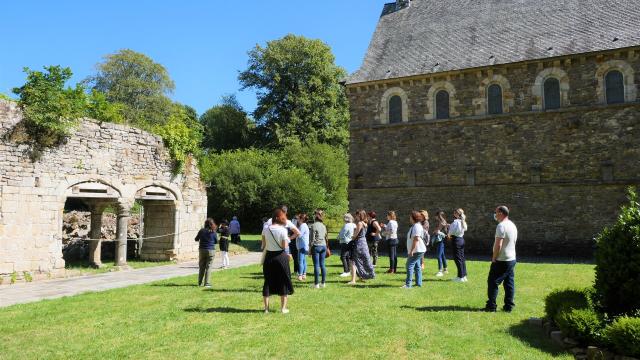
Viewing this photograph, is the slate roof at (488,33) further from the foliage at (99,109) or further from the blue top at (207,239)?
the blue top at (207,239)

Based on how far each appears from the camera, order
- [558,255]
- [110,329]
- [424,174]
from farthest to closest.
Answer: [424,174]
[558,255]
[110,329]

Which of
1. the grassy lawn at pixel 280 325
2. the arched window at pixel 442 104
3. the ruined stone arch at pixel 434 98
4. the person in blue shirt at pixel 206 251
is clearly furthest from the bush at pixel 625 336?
the arched window at pixel 442 104

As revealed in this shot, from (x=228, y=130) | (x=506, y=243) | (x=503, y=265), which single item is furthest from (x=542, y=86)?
(x=228, y=130)

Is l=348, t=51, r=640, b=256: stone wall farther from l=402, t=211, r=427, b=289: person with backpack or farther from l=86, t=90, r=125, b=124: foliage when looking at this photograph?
l=402, t=211, r=427, b=289: person with backpack

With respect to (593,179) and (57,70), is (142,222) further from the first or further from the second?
(593,179)

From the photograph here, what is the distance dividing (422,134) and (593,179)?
730 cm

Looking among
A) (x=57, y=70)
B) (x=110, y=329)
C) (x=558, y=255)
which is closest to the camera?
(x=110, y=329)

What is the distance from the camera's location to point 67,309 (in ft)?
29.5

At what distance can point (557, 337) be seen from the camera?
21.8 ft

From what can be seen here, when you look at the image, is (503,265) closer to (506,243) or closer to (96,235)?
(506,243)

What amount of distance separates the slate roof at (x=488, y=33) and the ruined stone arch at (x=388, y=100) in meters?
0.71

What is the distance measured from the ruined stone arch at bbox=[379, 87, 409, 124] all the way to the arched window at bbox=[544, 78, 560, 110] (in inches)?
237

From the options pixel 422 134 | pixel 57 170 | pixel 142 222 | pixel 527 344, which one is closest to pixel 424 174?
pixel 422 134

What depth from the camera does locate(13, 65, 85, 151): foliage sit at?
13.3 metres
